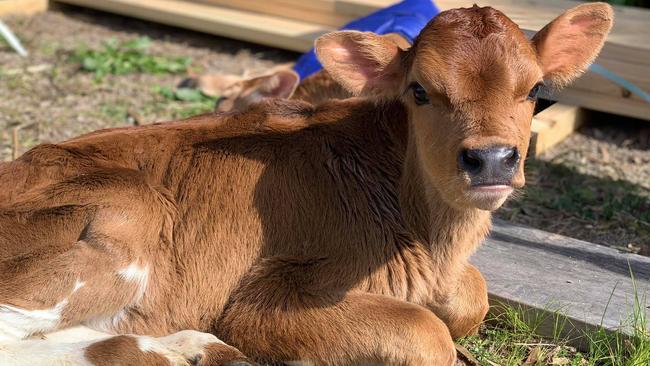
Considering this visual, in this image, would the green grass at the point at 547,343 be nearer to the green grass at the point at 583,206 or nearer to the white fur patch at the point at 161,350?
the green grass at the point at 583,206

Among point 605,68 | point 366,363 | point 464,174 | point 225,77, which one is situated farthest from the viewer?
point 225,77

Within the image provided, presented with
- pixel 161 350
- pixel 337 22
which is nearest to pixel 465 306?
pixel 161 350

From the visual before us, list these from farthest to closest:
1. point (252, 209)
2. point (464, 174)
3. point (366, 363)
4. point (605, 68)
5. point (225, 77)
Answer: point (225, 77)
point (605, 68)
point (252, 209)
point (366, 363)
point (464, 174)

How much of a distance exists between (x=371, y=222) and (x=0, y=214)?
179cm

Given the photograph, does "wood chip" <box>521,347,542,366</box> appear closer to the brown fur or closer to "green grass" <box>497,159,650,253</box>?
"green grass" <box>497,159,650,253</box>

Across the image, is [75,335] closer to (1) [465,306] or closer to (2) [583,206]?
(1) [465,306]

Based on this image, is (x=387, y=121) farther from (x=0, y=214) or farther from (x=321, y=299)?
(x=0, y=214)

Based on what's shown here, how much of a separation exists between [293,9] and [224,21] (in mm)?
796

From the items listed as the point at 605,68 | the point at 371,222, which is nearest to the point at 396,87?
the point at 371,222

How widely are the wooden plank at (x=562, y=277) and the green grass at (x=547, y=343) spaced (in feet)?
0.12

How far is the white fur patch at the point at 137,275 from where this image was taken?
15.0ft

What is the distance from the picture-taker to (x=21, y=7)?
38.7 ft

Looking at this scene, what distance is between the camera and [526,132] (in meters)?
4.25

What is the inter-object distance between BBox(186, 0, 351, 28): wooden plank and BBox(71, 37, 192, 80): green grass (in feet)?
3.17
